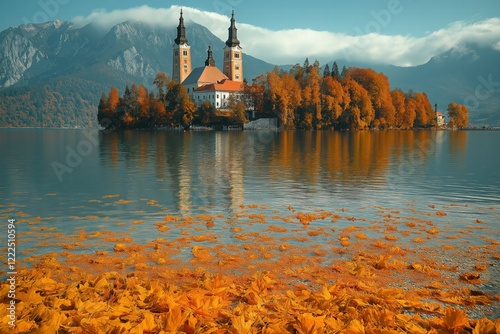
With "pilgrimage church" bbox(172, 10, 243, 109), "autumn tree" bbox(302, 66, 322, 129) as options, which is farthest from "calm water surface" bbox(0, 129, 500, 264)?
"pilgrimage church" bbox(172, 10, 243, 109)

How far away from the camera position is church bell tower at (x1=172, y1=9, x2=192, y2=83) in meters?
161

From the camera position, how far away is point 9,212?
15.5 metres

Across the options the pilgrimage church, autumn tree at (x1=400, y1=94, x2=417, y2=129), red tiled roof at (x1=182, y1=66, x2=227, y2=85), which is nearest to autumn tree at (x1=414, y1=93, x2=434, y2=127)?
autumn tree at (x1=400, y1=94, x2=417, y2=129)

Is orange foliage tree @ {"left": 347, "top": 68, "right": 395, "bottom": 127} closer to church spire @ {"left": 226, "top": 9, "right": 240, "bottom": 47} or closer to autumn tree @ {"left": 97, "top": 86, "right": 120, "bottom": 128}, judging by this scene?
church spire @ {"left": 226, "top": 9, "right": 240, "bottom": 47}

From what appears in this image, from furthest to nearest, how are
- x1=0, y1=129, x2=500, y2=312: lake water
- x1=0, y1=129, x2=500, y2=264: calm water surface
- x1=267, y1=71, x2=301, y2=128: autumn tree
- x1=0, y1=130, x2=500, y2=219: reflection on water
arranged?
x1=267, y1=71, x2=301, y2=128: autumn tree → x1=0, y1=130, x2=500, y2=219: reflection on water → x1=0, y1=129, x2=500, y2=264: calm water surface → x1=0, y1=129, x2=500, y2=312: lake water

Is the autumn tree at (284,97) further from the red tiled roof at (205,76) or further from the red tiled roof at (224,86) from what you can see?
the red tiled roof at (205,76)

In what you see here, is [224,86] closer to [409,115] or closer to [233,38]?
[233,38]

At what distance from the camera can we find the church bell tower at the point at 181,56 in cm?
16125

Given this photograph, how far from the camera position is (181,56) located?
162625 mm

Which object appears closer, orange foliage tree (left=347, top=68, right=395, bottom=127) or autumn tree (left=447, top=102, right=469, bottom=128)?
orange foliage tree (left=347, top=68, right=395, bottom=127)

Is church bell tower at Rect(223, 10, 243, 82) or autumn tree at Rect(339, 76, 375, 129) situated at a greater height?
church bell tower at Rect(223, 10, 243, 82)

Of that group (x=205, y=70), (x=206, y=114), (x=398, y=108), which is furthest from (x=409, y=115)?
(x=205, y=70)

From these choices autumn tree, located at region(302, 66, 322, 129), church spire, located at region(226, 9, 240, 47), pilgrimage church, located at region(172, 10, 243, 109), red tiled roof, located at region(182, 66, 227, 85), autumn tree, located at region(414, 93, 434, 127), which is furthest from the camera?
church spire, located at region(226, 9, 240, 47)

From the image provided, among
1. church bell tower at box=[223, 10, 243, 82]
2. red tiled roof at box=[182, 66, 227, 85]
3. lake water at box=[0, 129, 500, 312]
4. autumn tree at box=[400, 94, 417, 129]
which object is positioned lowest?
lake water at box=[0, 129, 500, 312]
